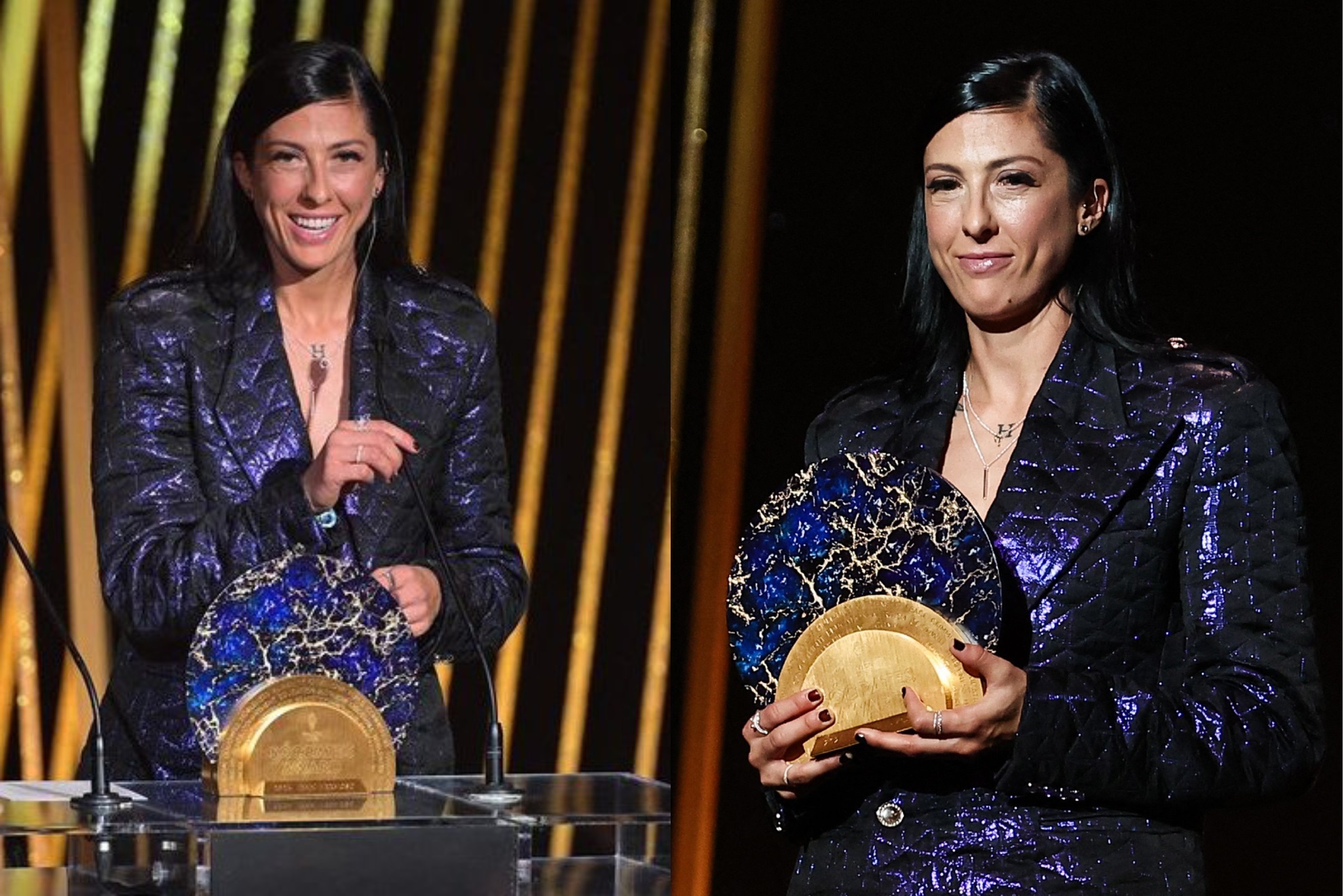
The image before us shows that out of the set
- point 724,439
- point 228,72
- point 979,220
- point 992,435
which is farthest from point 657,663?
point 979,220

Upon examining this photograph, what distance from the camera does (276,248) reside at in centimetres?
352

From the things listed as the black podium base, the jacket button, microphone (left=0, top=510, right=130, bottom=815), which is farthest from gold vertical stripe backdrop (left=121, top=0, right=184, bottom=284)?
the jacket button

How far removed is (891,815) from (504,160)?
6.38ft

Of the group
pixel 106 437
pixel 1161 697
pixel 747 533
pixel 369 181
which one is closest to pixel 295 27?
pixel 369 181

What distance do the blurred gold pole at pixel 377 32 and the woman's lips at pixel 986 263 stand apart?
1.63 meters

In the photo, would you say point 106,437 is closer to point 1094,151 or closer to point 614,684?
point 614,684

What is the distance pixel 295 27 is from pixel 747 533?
5.25 ft

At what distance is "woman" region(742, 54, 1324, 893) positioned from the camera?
2072 mm

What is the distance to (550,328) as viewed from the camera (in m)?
3.78

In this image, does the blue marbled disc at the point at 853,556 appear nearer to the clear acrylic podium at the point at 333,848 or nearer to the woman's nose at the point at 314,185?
the clear acrylic podium at the point at 333,848

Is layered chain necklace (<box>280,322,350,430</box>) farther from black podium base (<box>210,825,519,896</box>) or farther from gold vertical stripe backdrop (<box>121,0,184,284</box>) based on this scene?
black podium base (<box>210,825,519,896</box>)

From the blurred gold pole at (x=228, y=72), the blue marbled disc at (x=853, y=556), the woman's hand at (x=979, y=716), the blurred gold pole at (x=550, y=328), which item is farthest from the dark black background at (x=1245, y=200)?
the blurred gold pole at (x=228, y=72)

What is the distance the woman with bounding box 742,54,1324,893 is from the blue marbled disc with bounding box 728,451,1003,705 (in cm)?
4

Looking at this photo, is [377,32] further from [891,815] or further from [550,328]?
[891,815]
